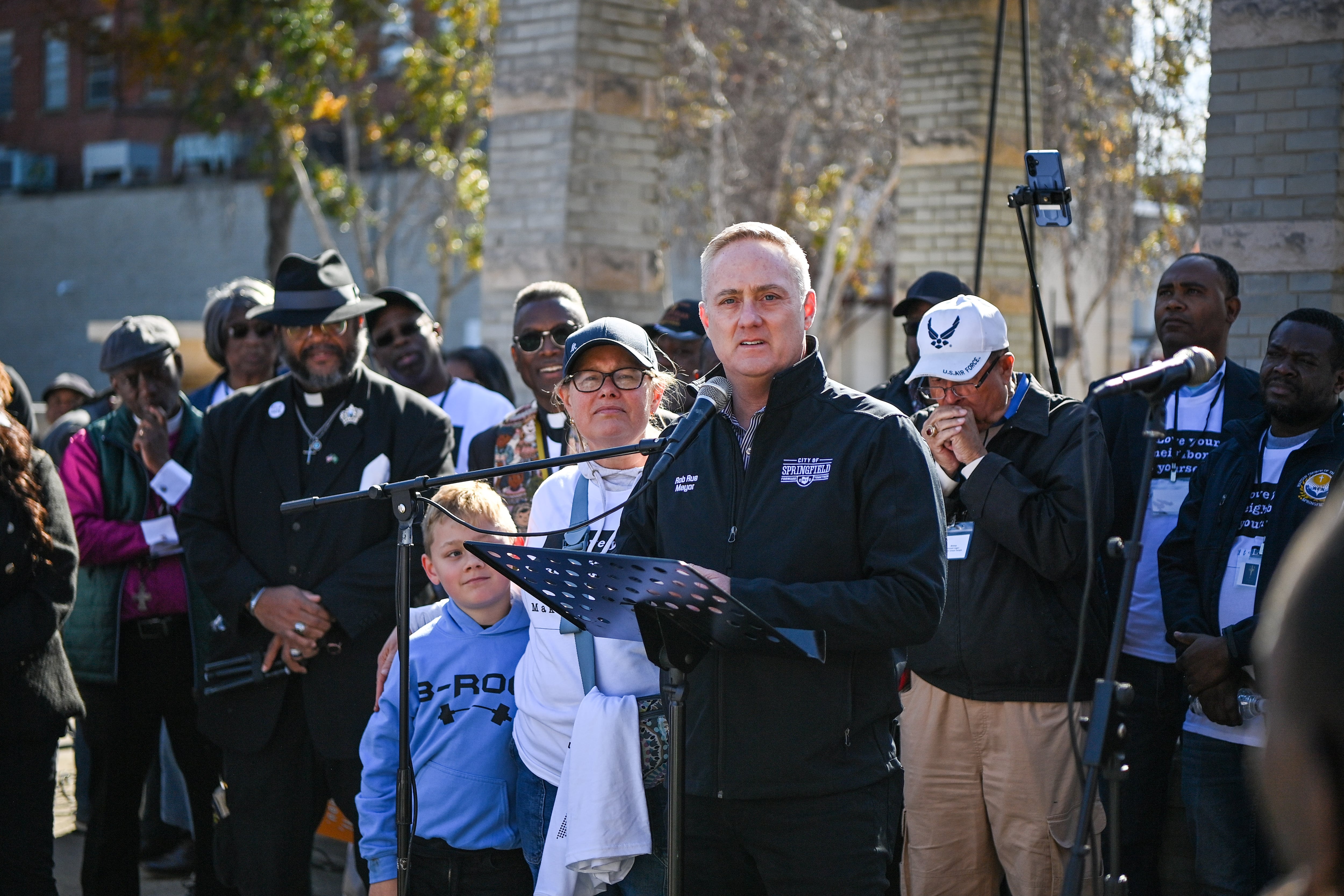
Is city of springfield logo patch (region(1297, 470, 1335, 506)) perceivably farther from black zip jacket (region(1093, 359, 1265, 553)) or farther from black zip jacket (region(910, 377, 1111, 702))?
black zip jacket (region(910, 377, 1111, 702))

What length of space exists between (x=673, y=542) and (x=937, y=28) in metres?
9.56

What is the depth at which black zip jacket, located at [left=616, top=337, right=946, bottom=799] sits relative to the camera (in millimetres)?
2887

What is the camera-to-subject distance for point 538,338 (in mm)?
5520

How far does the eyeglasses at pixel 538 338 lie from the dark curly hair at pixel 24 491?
1922 millimetres

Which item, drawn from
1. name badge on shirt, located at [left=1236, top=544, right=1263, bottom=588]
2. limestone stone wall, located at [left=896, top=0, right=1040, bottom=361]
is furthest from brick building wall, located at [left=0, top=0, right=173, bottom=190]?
name badge on shirt, located at [left=1236, top=544, right=1263, bottom=588]

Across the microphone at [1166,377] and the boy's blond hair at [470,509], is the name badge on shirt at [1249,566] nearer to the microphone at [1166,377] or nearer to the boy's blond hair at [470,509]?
the microphone at [1166,377]

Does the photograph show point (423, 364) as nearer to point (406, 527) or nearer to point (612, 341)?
point (612, 341)

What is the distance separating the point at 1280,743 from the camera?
123 cm

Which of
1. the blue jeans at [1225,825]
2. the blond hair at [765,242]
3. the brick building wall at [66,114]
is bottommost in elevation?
the blue jeans at [1225,825]

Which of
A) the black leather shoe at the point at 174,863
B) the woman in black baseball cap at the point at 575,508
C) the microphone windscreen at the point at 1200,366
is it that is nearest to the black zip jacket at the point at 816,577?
the woman in black baseball cap at the point at 575,508

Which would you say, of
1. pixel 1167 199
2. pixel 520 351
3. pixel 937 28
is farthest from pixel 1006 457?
pixel 1167 199

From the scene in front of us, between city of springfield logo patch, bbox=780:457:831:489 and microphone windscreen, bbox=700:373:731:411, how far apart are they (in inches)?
8.2

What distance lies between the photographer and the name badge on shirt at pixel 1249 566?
4.08 meters

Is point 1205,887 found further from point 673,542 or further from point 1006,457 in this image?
point 673,542
